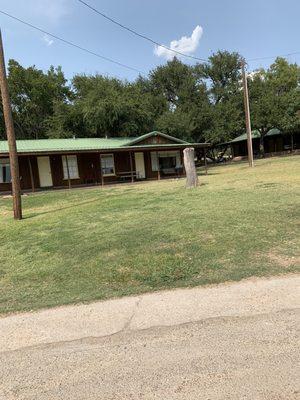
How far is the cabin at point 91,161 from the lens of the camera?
2312 centimetres

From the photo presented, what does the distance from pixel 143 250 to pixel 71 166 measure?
19.9 meters

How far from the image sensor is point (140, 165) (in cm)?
2783

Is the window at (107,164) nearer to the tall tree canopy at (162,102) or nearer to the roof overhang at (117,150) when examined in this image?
the roof overhang at (117,150)

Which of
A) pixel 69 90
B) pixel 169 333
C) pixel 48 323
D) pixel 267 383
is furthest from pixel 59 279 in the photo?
pixel 69 90

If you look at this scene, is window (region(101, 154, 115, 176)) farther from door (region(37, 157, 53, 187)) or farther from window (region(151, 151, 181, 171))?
door (region(37, 157, 53, 187))

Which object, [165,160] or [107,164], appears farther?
[165,160]

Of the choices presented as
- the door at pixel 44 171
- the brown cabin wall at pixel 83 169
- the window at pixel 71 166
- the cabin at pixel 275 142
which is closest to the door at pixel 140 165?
the brown cabin wall at pixel 83 169

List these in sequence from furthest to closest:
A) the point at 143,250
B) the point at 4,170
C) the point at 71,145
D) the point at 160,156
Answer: the point at 160,156
the point at 71,145
the point at 4,170
the point at 143,250

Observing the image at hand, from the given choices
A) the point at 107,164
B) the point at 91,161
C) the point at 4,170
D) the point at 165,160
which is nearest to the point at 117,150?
the point at 107,164

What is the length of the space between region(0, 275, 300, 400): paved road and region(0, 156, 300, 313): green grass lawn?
0.48 meters

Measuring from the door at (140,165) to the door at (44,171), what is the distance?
6.47m

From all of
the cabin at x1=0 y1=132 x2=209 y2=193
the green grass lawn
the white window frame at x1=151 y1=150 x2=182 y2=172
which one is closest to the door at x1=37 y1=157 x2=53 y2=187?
the cabin at x1=0 y1=132 x2=209 y2=193

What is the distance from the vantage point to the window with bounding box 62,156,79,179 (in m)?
24.9

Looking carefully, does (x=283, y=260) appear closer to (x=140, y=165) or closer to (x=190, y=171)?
(x=190, y=171)
